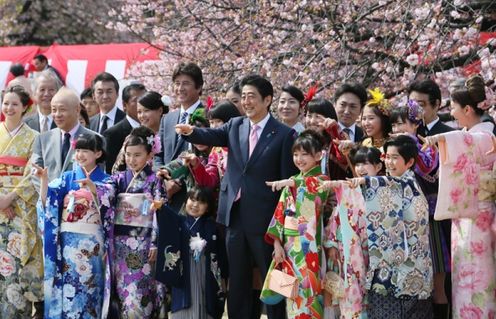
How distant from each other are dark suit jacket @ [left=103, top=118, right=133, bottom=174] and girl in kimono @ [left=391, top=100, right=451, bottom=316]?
279 centimetres

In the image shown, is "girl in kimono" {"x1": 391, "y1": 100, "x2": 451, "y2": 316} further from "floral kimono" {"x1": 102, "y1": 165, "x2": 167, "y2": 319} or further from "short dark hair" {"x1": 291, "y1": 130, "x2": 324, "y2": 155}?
"floral kimono" {"x1": 102, "y1": 165, "x2": 167, "y2": 319}

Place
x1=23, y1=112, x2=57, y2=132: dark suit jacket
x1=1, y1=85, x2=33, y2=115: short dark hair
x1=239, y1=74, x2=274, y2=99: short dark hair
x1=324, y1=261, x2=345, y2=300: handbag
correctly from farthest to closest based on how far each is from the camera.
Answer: x1=23, y1=112, x2=57, y2=132: dark suit jacket, x1=1, y1=85, x2=33, y2=115: short dark hair, x1=239, y1=74, x2=274, y2=99: short dark hair, x1=324, y1=261, x2=345, y2=300: handbag

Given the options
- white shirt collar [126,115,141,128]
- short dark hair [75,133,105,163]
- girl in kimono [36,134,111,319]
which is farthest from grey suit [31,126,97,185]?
white shirt collar [126,115,141,128]

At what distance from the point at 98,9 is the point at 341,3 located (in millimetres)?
12156

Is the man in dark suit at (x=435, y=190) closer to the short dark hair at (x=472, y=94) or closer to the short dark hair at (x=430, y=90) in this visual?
the short dark hair at (x=430, y=90)

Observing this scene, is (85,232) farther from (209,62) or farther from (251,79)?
(209,62)

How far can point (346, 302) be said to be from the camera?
20.9 ft

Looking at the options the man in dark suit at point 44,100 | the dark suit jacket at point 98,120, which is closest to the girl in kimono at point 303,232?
the dark suit jacket at point 98,120

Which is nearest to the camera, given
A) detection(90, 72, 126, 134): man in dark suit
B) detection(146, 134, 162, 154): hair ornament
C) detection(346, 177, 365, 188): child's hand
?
detection(346, 177, 365, 188): child's hand

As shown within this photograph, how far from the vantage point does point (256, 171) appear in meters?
6.84

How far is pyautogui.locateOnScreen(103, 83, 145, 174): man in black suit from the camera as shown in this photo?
8352 millimetres

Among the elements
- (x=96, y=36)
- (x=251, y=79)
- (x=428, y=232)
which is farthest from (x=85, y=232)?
(x=96, y=36)

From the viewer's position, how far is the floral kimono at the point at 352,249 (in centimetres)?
636

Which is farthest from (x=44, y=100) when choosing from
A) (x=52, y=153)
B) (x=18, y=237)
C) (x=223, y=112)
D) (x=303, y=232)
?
(x=303, y=232)
